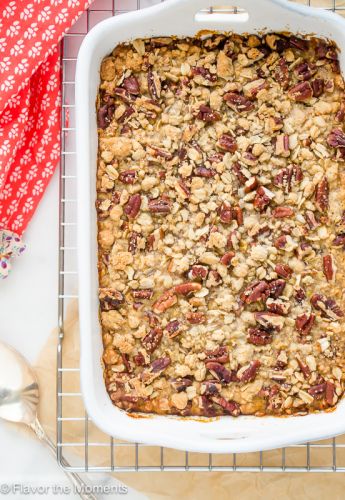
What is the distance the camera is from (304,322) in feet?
5.15

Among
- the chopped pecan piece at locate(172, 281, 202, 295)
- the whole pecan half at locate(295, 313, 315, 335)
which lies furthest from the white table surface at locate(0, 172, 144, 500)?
the whole pecan half at locate(295, 313, 315, 335)

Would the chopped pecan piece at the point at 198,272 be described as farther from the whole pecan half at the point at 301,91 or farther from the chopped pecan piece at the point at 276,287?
the whole pecan half at the point at 301,91

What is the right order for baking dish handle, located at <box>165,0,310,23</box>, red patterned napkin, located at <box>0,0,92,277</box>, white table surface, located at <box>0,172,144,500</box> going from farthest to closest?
white table surface, located at <box>0,172,144,500</box> → red patterned napkin, located at <box>0,0,92,277</box> → baking dish handle, located at <box>165,0,310,23</box>

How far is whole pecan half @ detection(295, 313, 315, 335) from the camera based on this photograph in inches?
61.9

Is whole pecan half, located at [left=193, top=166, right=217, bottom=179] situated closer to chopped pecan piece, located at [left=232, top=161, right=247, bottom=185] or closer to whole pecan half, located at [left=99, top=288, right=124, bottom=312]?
chopped pecan piece, located at [left=232, top=161, right=247, bottom=185]

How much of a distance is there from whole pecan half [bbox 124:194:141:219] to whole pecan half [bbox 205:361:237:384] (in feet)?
1.18

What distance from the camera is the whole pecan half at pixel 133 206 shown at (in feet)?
5.20

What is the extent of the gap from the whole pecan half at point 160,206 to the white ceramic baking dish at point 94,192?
0.13 m

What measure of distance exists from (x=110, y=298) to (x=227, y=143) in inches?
16.6

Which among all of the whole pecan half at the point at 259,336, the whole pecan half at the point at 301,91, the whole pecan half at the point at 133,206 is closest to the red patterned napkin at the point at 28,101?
the whole pecan half at the point at 133,206

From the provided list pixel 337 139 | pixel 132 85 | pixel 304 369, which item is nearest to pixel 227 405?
pixel 304 369

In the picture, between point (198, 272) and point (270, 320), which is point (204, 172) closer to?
point (198, 272)

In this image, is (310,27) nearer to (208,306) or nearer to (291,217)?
(291,217)

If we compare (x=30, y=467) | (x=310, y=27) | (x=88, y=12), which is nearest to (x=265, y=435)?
(x=30, y=467)
